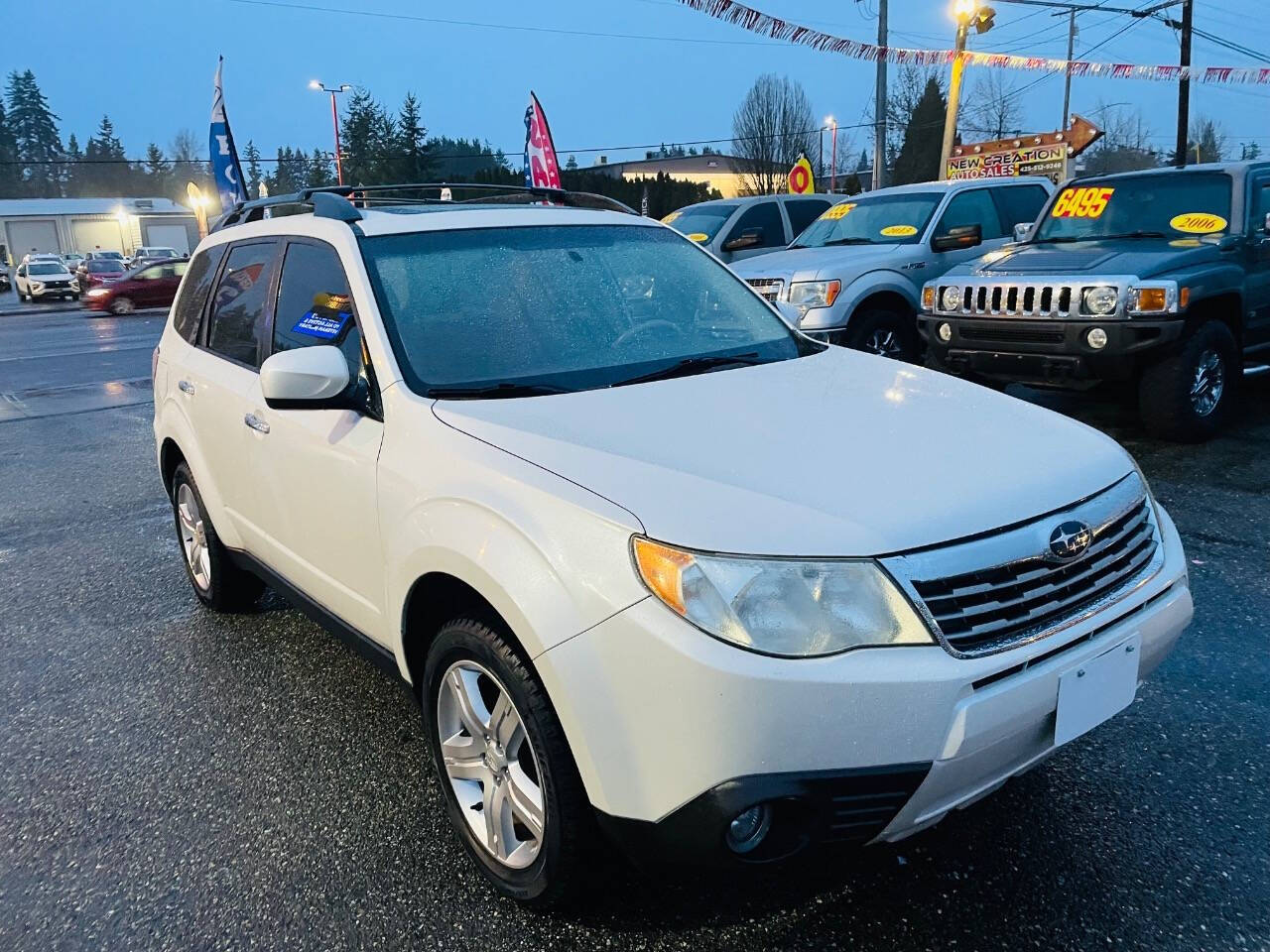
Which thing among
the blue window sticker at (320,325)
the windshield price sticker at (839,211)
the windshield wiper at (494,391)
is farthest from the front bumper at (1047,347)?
the blue window sticker at (320,325)

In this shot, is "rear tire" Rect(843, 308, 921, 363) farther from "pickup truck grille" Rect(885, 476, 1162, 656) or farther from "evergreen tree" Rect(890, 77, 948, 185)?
"evergreen tree" Rect(890, 77, 948, 185)

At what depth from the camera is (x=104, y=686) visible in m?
3.77

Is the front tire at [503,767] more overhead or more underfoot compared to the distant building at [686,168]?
more underfoot

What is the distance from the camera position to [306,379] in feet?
8.69

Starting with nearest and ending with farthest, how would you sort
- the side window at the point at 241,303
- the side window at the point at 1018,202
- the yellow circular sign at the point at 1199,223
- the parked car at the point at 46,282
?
the side window at the point at 241,303
the yellow circular sign at the point at 1199,223
the side window at the point at 1018,202
the parked car at the point at 46,282

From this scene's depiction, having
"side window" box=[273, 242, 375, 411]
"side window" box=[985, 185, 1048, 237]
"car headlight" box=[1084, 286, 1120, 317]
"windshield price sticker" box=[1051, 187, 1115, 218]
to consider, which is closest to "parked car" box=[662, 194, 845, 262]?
"side window" box=[985, 185, 1048, 237]

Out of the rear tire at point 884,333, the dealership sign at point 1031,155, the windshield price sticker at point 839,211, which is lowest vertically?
the rear tire at point 884,333

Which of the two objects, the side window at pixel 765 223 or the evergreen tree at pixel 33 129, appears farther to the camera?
the evergreen tree at pixel 33 129

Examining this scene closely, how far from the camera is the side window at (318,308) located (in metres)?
2.91

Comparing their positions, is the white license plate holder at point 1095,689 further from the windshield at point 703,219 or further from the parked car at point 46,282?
the parked car at point 46,282

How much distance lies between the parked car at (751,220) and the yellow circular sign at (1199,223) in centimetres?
528

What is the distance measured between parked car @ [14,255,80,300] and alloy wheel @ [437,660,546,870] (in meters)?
38.4

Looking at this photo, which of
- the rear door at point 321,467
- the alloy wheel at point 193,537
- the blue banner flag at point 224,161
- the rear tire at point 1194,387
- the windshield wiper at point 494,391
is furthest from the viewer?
the blue banner flag at point 224,161

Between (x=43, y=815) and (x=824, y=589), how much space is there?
8.19ft
